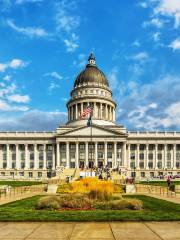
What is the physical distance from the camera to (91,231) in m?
13.1

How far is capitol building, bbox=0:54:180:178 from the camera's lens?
10650 centimetres

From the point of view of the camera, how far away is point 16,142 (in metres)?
111

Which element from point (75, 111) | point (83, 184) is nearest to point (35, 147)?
point (75, 111)

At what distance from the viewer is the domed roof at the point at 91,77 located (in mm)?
130875

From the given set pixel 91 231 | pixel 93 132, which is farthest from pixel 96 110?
pixel 91 231

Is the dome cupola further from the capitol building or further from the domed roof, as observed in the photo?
the capitol building

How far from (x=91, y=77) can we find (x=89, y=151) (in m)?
37.1

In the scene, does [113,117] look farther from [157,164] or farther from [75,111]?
[157,164]

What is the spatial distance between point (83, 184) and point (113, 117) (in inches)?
3675

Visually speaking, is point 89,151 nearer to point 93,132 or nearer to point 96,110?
point 93,132

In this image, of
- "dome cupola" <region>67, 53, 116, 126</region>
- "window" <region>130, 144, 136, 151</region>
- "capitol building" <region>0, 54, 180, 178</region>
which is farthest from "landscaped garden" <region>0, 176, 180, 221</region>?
"dome cupola" <region>67, 53, 116, 126</region>

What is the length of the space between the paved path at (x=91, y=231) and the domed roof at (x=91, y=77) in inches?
4600

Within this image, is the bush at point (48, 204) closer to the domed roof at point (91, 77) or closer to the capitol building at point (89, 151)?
the capitol building at point (89, 151)

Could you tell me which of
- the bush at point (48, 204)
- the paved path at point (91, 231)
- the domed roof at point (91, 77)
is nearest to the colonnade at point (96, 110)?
the domed roof at point (91, 77)
